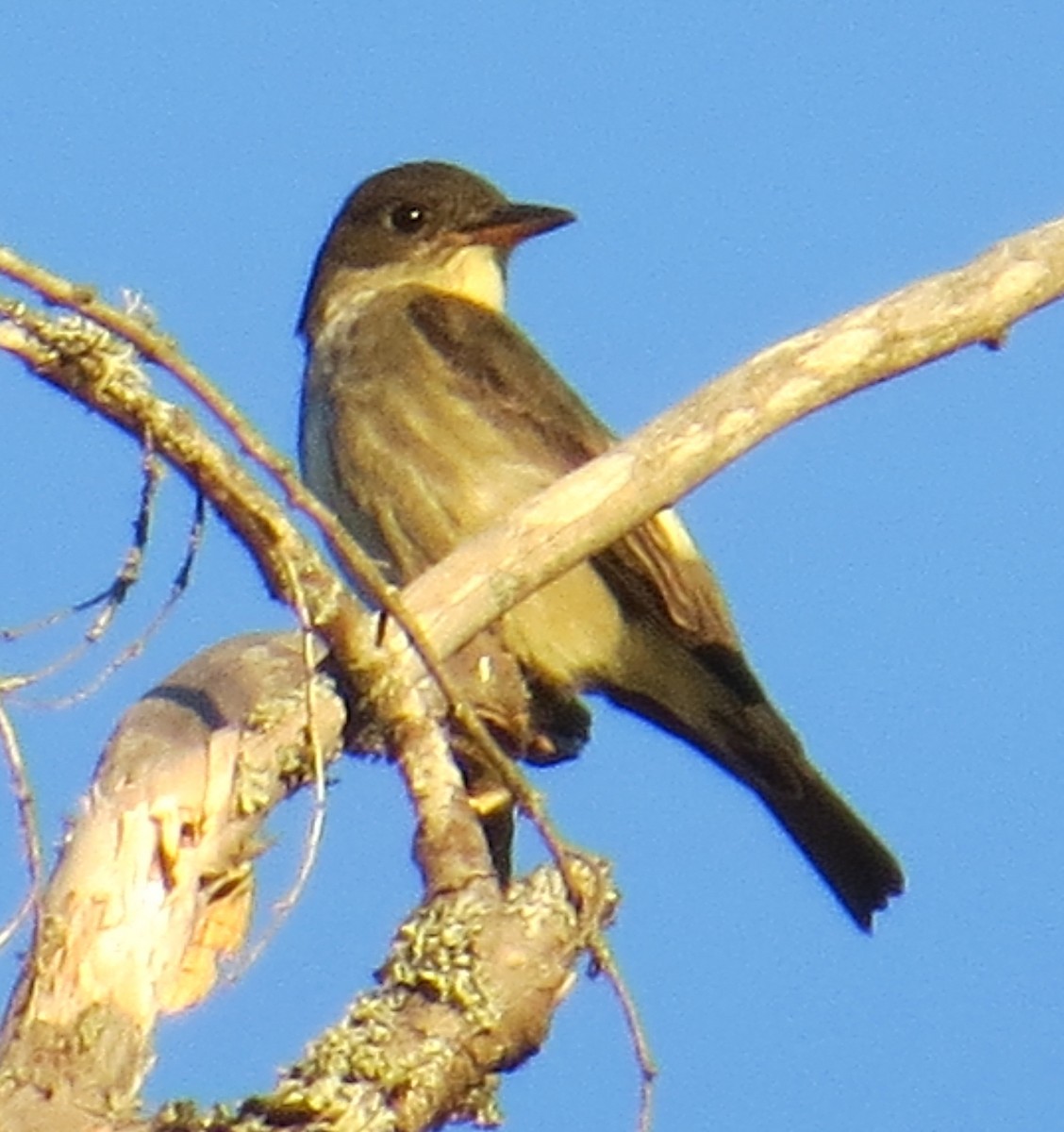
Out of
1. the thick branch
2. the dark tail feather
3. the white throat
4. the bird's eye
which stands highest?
the bird's eye

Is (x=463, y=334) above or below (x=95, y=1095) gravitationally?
above

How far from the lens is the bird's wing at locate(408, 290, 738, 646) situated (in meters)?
8.32

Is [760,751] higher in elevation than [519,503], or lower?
lower

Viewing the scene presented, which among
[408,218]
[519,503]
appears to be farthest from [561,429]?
[408,218]

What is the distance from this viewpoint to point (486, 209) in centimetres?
Result: 973

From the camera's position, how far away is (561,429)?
8898 millimetres

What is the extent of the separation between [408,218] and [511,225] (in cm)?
38

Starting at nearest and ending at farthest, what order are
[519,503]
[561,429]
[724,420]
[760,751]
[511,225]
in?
[724,420]
[519,503]
[760,751]
[561,429]
[511,225]

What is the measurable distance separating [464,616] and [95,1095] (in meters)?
1.11

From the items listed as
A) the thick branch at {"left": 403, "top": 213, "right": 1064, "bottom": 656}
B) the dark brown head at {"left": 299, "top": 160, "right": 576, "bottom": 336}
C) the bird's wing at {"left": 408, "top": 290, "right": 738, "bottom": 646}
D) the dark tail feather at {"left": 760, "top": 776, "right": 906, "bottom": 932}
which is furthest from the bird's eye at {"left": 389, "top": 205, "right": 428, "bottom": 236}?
the thick branch at {"left": 403, "top": 213, "right": 1064, "bottom": 656}

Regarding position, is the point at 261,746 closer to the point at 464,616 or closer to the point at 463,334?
the point at 464,616

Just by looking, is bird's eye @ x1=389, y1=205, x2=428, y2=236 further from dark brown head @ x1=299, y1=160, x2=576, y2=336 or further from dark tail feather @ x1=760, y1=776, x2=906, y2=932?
dark tail feather @ x1=760, y1=776, x2=906, y2=932

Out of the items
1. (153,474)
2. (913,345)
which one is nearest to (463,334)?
(913,345)

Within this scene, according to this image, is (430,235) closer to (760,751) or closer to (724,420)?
(760,751)
